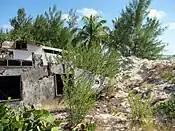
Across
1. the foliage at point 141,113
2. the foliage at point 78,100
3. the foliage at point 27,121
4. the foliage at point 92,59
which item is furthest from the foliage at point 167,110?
the foliage at point 27,121

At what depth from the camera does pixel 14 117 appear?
207 cm

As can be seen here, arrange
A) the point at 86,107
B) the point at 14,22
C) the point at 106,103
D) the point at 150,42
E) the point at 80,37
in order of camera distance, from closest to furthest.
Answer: the point at 86,107 < the point at 106,103 < the point at 80,37 < the point at 150,42 < the point at 14,22

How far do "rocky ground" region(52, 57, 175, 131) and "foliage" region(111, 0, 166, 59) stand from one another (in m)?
11.3

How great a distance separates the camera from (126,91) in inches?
610

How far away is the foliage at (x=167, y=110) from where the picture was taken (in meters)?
9.80

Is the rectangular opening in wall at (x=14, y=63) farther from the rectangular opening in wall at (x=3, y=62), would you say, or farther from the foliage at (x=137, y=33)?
the foliage at (x=137, y=33)

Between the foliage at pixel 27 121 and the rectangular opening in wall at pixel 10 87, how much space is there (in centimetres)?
1012

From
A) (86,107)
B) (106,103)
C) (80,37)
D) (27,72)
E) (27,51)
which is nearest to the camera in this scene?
(86,107)

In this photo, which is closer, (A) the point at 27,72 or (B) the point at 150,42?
(A) the point at 27,72

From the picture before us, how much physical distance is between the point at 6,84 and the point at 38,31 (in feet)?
74.4

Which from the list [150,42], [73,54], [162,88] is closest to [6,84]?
[73,54]

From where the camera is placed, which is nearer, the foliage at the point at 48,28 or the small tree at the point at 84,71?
the small tree at the point at 84,71

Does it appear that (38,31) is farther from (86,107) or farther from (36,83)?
(86,107)

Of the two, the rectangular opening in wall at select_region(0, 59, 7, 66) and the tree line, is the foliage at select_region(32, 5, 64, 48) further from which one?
the rectangular opening in wall at select_region(0, 59, 7, 66)
